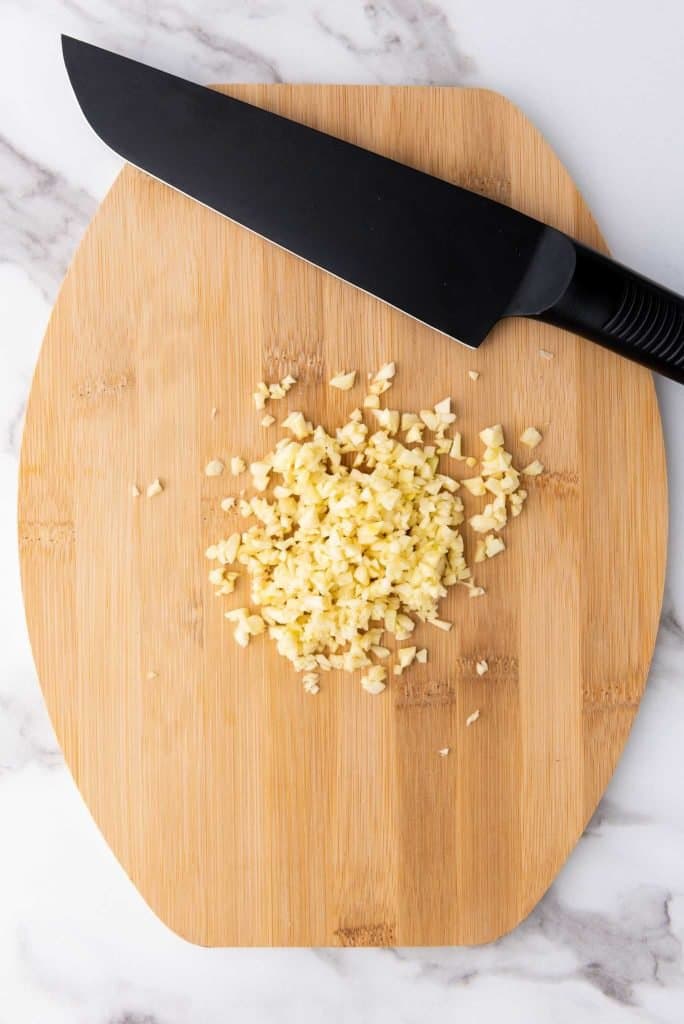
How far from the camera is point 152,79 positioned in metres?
0.83

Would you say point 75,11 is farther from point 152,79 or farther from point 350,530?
point 350,530

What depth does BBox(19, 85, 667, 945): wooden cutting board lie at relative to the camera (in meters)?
0.88

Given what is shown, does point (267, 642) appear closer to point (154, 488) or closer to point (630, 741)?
point (154, 488)

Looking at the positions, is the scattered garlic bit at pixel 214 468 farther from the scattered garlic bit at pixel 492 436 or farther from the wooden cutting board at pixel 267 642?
the scattered garlic bit at pixel 492 436

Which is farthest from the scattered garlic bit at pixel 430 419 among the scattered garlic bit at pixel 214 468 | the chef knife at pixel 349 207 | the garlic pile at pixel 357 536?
the scattered garlic bit at pixel 214 468

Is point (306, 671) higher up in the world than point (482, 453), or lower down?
lower down

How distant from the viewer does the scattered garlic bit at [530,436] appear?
0.88 m

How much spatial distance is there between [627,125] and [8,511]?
0.86 meters

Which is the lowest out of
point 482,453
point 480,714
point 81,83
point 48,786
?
point 48,786

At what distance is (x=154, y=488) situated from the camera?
2.87 feet

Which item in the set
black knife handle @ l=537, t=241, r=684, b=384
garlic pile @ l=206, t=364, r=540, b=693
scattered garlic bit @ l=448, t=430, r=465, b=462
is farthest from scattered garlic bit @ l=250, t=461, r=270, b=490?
black knife handle @ l=537, t=241, r=684, b=384

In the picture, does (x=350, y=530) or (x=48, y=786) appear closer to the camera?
(x=350, y=530)

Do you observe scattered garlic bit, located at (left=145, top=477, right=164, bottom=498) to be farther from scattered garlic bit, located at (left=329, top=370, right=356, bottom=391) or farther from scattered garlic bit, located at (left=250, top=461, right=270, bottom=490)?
scattered garlic bit, located at (left=329, top=370, right=356, bottom=391)

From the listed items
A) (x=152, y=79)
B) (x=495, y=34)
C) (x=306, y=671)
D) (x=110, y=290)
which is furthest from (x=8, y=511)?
(x=495, y=34)
